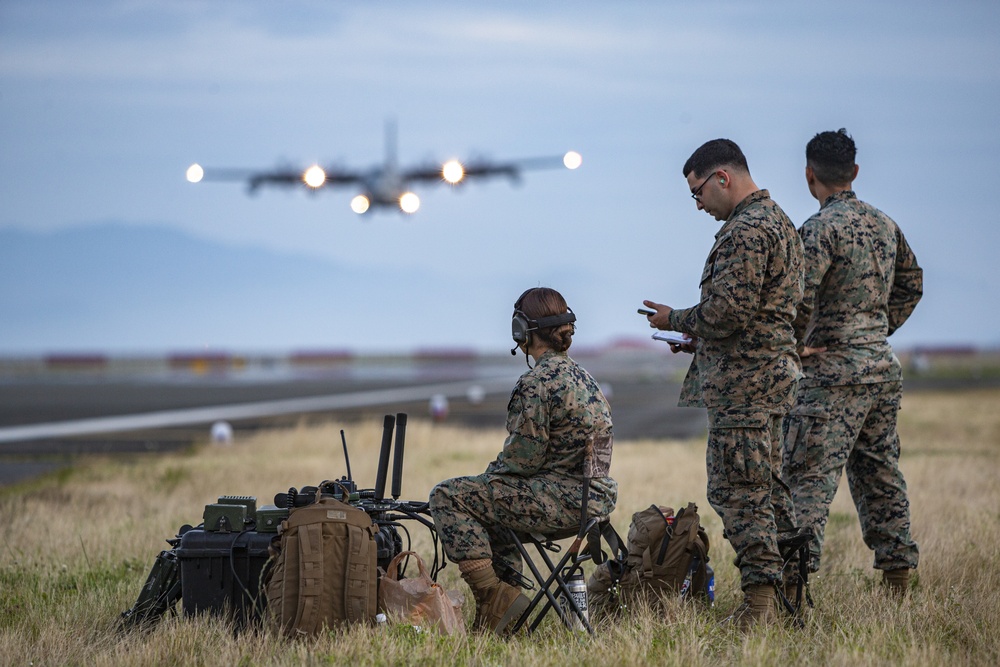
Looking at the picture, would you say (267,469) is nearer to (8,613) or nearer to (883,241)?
(8,613)

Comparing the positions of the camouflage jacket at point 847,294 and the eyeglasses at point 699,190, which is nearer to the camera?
the eyeglasses at point 699,190

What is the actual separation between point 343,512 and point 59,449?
16121 mm

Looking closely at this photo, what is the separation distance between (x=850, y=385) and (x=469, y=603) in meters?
2.50

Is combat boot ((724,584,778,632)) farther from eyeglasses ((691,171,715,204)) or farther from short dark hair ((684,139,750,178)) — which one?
short dark hair ((684,139,750,178))

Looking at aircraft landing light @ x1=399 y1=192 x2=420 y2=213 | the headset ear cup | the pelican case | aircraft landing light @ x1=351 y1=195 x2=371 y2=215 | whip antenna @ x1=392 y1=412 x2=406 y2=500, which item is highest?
aircraft landing light @ x1=351 y1=195 x2=371 y2=215

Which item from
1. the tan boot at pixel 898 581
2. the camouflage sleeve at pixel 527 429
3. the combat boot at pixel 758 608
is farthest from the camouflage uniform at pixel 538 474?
the tan boot at pixel 898 581

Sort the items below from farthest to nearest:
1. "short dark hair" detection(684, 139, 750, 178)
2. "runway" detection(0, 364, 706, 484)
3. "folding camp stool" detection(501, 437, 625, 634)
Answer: "runway" detection(0, 364, 706, 484) < "short dark hair" detection(684, 139, 750, 178) < "folding camp stool" detection(501, 437, 625, 634)

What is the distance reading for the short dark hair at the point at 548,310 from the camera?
514 cm

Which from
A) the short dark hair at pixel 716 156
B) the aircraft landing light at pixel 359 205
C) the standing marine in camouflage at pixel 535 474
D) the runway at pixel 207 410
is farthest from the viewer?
the runway at pixel 207 410

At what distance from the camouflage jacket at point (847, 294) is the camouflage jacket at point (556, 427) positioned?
144cm

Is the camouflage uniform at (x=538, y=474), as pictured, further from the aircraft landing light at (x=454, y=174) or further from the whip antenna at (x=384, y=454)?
the aircraft landing light at (x=454, y=174)

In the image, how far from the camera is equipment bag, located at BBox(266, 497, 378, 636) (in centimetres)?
478

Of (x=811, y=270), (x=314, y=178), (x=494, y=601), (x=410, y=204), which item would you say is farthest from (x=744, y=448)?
(x=410, y=204)

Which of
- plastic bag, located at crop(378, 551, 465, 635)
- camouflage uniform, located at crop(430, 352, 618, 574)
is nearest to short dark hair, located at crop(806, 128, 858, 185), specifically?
camouflage uniform, located at crop(430, 352, 618, 574)
